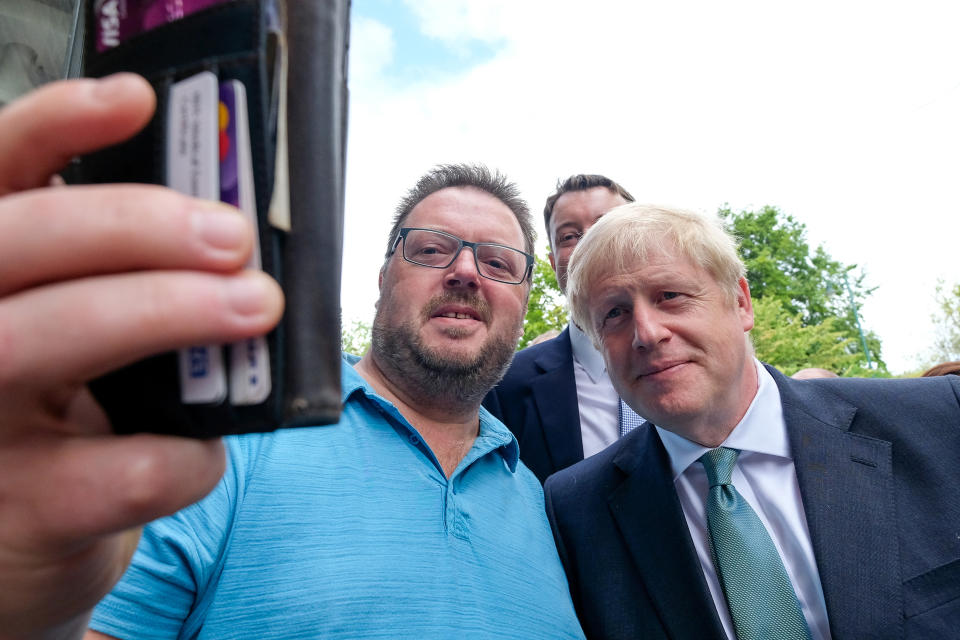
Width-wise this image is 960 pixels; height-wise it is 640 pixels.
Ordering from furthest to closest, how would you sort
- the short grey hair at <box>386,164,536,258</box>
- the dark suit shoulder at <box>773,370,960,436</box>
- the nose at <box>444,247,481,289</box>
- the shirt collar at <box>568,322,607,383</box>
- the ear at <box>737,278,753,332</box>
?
1. the shirt collar at <box>568,322,607,383</box>
2. the short grey hair at <box>386,164,536,258</box>
3. the nose at <box>444,247,481,289</box>
4. the ear at <box>737,278,753,332</box>
5. the dark suit shoulder at <box>773,370,960,436</box>

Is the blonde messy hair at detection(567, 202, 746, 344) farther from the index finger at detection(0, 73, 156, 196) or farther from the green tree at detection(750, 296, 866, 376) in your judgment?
the green tree at detection(750, 296, 866, 376)

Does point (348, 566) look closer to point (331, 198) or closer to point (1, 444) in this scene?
point (1, 444)

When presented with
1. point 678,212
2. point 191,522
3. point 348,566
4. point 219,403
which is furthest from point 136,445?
point 678,212

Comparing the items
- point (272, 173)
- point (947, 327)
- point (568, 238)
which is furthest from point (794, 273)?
point (272, 173)

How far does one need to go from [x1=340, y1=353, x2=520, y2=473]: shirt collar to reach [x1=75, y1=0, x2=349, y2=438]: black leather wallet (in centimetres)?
134

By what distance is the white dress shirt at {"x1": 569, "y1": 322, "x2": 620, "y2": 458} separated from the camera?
11.7 ft

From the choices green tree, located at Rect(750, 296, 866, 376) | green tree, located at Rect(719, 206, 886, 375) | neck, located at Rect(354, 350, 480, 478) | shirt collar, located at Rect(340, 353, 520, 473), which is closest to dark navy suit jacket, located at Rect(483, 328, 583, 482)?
shirt collar, located at Rect(340, 353, 520, 473)

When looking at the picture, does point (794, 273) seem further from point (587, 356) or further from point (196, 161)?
point (196, 161)

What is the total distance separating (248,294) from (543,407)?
3213 mm

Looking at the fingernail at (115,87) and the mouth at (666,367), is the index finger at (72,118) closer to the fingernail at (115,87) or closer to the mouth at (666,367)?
the fingernail at (115,87)

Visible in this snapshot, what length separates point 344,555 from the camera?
5.16 feet

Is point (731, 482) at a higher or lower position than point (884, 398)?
lower

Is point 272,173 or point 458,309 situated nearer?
point 272,173

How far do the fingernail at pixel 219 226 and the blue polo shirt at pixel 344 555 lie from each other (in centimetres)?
107
